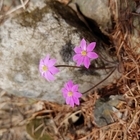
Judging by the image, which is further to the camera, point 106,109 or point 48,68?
point 106,109

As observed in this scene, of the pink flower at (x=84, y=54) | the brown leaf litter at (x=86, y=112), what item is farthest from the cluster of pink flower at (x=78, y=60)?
the brown leaf litter at (x=86, y=112)

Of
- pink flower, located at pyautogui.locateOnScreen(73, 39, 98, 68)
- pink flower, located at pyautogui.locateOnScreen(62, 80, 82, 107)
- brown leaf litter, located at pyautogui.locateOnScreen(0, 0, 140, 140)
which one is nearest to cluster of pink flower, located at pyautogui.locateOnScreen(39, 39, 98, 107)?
pink flower, located at pyautogui.locateOnScreen(73, 39, 98, 68)

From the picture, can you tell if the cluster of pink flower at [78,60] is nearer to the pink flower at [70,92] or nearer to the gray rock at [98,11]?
the pink flower at [70,92]

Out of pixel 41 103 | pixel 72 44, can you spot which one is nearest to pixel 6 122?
pixel 41 103

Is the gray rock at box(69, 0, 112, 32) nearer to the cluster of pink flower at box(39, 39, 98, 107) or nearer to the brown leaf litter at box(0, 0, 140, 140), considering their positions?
the brown leaf litter at box(0, 0, 140, 140)

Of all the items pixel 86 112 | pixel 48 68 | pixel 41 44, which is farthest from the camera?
pixel 86 112

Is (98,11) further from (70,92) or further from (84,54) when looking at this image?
(70,92)

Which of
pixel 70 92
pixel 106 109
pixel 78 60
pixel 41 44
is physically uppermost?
pixel 41 44

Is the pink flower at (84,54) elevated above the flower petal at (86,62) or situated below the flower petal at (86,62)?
above

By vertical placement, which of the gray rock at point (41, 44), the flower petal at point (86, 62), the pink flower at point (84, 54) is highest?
the gray rock at point (41, 44)

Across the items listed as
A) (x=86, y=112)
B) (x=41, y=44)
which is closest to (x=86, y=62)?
(x=41, y=44)
